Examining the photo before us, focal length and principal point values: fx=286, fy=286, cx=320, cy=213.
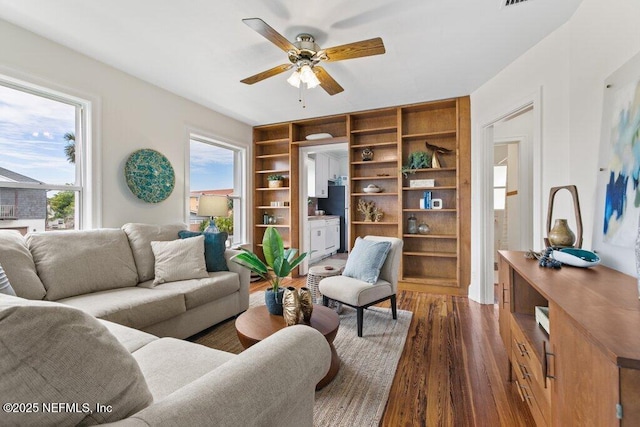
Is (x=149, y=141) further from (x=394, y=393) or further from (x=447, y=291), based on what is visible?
(x=447, y=291)

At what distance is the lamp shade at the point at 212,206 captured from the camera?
3443mm

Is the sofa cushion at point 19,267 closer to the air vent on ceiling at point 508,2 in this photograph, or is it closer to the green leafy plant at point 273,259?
the green leafy plant at point 273,259

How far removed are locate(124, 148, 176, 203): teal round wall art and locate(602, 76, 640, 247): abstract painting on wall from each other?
12.4 feet

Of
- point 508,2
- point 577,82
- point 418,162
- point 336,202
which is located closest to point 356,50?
point 508,2

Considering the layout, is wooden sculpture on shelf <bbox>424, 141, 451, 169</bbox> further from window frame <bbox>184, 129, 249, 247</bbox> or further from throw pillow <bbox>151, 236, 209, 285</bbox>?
throw pillow <bbox>151, 236, 209, 285</bbox>

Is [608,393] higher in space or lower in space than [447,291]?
higher

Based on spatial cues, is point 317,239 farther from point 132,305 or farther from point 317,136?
point 132,305

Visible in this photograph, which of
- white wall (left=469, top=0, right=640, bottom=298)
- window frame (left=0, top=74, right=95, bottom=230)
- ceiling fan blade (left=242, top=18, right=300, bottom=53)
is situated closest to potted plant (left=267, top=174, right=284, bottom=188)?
window frame (left=0, top=74, right=95, bottom=230)

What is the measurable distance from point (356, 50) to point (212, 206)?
2.38m

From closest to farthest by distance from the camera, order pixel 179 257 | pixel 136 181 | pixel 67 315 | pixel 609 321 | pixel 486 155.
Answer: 1. pixel 67 315
2. pixel 609 321
3. pixel 179 257
4. pixel 136 181
5. pixel 486 155

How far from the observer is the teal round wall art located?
3.00 metres

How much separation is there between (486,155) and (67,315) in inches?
148

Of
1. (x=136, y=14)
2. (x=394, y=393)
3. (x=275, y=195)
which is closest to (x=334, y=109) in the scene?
(x=275, y=195)

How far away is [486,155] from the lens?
3.31m
